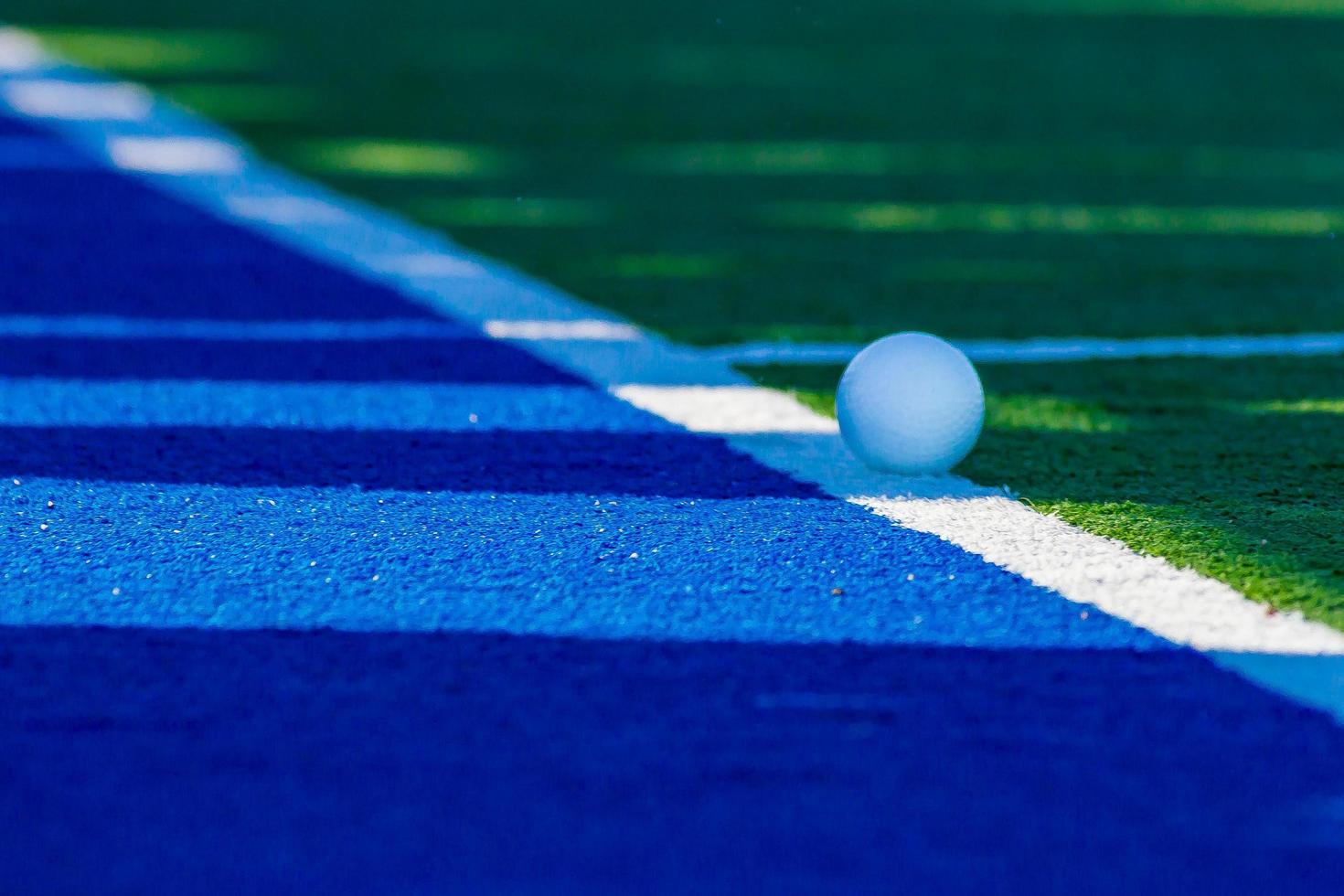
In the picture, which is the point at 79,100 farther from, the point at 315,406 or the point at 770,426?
the point at 770,426

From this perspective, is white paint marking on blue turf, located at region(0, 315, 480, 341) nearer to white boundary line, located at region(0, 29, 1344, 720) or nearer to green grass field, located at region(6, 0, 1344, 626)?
white boundary line, located at region(0, 29, 1344, 720)

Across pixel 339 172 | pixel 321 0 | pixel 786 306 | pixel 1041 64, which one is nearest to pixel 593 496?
pixel 786 306

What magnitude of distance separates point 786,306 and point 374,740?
3666mm

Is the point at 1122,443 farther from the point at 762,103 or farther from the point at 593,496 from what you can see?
the point at 762,103

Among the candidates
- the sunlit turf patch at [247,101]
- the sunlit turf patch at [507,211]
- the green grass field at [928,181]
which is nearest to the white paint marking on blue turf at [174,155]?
the green grass field at [928,181]

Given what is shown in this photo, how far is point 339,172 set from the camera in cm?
902

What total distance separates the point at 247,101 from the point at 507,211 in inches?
164

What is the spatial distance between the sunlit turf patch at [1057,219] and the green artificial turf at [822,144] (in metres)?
0.02

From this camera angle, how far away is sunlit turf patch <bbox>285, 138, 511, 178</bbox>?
29.8ft

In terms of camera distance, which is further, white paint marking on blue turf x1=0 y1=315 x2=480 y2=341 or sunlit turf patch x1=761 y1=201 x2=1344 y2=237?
sunlit turf patch x1=761 y1=201 x2=1344 y2=237

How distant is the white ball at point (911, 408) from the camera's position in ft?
13.8

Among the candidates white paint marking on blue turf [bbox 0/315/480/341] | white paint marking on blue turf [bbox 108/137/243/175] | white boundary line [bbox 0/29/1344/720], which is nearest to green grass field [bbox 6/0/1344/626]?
white boundary line [bbox 0/29/1344/720]

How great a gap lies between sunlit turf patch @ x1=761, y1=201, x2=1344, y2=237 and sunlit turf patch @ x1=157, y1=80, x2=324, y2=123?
3.89 metres

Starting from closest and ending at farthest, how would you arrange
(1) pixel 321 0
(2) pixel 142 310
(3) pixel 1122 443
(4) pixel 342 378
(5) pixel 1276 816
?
1. (5) pixel 1276 816
2. (3) pixel 1122 443
3. (4) pixel 342 378
4. (2) pixel 142 310
5. (1) pixel 321 0
